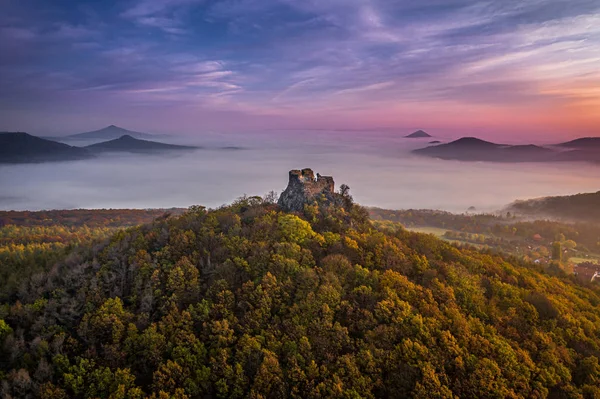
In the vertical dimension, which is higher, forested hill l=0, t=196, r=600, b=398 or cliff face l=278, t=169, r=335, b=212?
cliff face l=278, t=169, r=335, b=212

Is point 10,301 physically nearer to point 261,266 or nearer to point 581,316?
point 261,266

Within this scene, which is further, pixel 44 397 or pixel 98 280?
pixel 98 280

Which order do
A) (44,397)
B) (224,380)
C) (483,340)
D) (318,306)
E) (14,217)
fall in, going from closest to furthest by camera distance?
(44,397) → (224,380) → (483,340) → (318,306) → (14,217)

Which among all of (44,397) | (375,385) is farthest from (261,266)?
(44,397)

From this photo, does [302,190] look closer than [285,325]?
No

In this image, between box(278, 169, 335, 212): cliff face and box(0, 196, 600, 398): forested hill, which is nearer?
box(0, 196, 600, 398): forested hill
